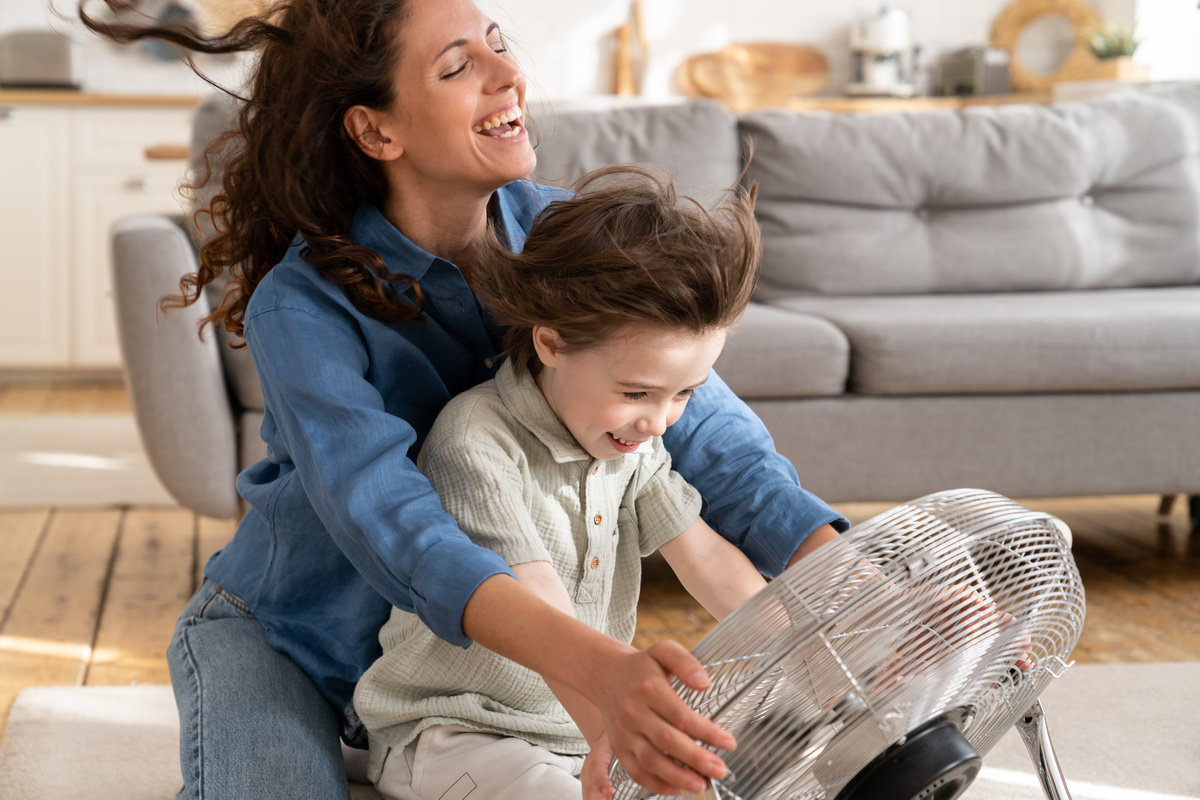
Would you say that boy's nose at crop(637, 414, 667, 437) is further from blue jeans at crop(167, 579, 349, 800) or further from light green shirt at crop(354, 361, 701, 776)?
blue jeans at crop(167, 579, 349, 800)

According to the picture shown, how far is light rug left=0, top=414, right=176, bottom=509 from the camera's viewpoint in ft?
8.91

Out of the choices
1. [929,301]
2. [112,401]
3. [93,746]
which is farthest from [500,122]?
[112,401]

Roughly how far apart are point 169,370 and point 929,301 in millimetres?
1489

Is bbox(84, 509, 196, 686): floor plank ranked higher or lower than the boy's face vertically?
lower

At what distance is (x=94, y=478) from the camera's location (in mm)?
2895

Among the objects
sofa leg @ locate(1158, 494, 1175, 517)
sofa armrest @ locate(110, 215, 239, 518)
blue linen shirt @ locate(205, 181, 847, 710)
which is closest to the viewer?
blue linen shirt @ locate(205, 181, 847, 710)

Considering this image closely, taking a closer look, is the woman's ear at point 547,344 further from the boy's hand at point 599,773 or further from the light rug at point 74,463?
the light rug at point 74,463

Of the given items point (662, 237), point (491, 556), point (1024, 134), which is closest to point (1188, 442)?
point (1024, 134)

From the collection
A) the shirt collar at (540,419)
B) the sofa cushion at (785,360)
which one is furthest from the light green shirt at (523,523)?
the sofa cushion at (785,360)

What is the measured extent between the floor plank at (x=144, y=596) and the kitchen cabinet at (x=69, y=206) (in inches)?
72.2

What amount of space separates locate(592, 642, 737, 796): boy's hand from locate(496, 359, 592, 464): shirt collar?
0.35m

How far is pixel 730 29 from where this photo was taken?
4.99 m

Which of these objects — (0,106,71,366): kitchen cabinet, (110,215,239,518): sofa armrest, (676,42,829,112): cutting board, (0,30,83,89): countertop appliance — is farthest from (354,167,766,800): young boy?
(676,42,829,112): cutting board

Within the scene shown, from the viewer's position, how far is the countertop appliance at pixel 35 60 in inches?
162
